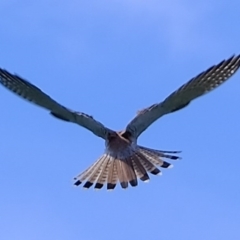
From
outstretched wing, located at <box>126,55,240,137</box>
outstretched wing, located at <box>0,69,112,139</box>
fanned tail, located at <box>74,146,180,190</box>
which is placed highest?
outstretched wing, located at <box>0,69,112,139</box>

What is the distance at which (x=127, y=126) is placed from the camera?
1938cm

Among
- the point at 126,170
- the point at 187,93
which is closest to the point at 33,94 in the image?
the point at 126,170

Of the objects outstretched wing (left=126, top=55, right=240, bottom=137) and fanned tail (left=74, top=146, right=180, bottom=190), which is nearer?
fanned tail (left=74, top=146, right=180, bottom=190)

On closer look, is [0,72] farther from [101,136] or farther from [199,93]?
[199,93]

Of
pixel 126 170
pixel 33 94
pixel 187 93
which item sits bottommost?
pixel 126 170

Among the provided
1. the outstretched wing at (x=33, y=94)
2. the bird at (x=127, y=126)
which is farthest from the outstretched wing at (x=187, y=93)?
the outstretched wing at (x=33, y=94)

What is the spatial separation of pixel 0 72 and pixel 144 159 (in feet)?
9.33

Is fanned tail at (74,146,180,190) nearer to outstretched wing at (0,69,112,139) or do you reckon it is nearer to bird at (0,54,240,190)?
bird at (0,54,240,190)

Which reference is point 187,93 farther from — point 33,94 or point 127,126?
point 33,94

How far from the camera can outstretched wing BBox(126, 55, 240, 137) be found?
18828mm

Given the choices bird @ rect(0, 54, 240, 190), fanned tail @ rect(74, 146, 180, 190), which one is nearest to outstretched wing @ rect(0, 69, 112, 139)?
bird @ rect(0, 54, 240, 190)

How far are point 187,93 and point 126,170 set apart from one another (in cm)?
172

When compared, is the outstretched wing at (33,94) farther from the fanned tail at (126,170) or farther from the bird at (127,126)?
the fanned tail at (126,170)

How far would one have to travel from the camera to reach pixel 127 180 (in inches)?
714
